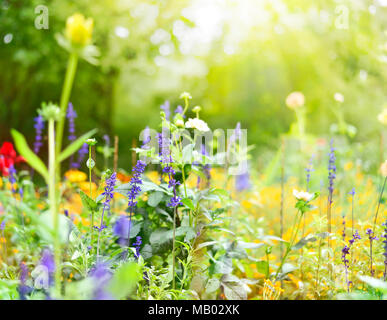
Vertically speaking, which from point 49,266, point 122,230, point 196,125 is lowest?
point 49,266

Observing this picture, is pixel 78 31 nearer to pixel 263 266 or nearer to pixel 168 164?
pixel 168 164

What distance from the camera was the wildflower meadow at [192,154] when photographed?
4.63 ft

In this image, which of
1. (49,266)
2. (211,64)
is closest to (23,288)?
(49,266)

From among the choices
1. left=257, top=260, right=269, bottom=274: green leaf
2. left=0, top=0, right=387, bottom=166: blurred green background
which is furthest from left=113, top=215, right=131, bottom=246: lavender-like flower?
left=0, top=0, right=387, bottom=166: blurred green background

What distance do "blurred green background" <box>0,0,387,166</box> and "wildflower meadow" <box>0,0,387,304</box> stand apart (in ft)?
0.08

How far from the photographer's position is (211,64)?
571 cm

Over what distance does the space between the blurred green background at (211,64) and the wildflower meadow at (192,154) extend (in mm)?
23

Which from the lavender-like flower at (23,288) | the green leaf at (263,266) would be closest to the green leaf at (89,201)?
the lavender-like flower at (23,288)

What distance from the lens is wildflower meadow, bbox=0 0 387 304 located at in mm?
1410

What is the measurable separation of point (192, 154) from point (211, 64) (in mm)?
4349

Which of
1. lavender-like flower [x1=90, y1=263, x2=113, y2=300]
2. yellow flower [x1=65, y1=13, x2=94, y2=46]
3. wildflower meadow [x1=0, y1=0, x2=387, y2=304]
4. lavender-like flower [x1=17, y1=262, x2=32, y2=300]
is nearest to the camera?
yellow flower [x1=65, y1=13, x2=94, y2=46]

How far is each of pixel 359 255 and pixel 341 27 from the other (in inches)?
107

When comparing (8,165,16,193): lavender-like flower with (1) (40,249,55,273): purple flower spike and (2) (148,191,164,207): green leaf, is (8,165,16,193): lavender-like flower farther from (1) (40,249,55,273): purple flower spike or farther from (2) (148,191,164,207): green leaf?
(2) (148,191,164,207): green leaf
